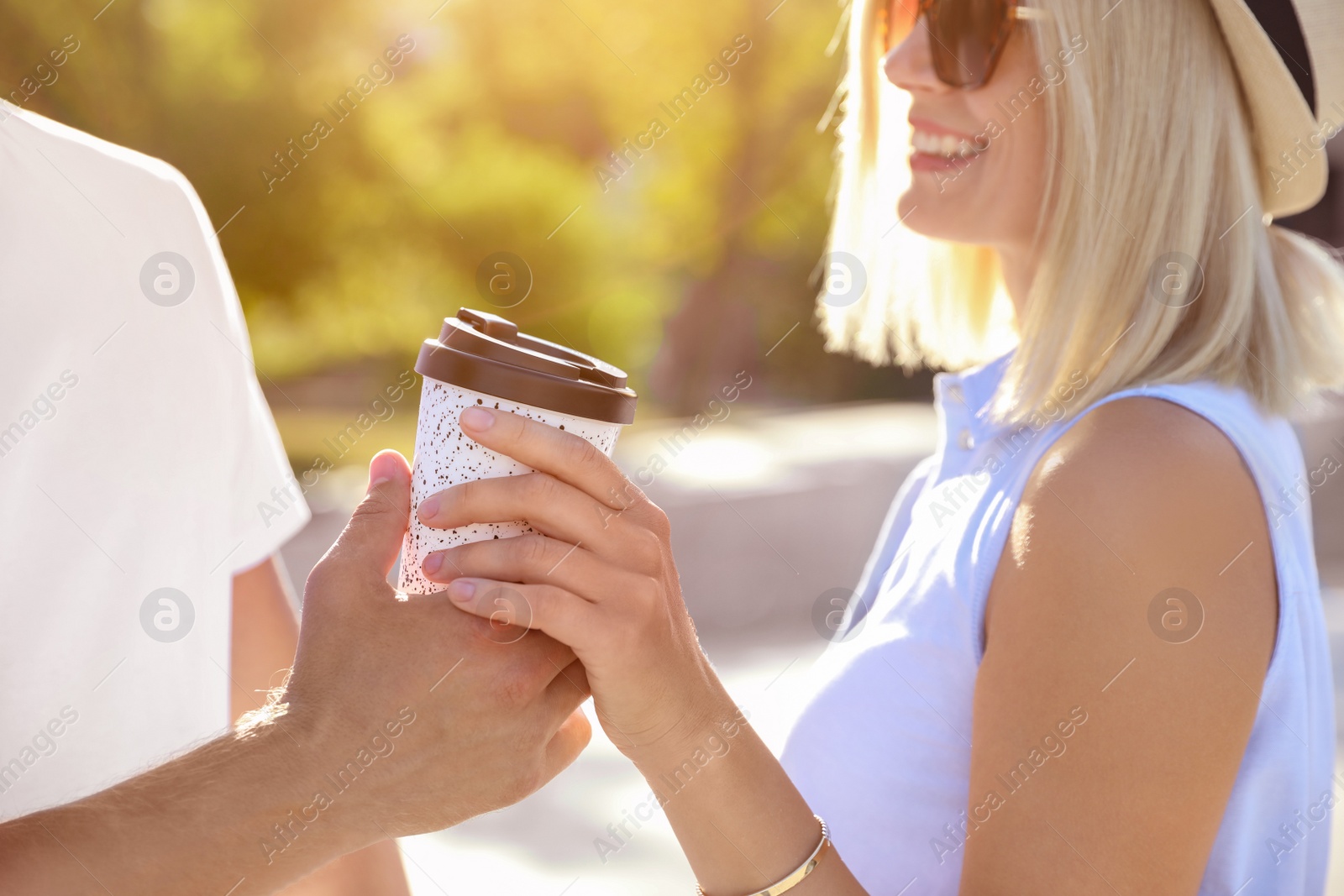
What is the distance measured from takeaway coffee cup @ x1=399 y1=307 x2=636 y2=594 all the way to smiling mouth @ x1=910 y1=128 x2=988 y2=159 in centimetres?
110

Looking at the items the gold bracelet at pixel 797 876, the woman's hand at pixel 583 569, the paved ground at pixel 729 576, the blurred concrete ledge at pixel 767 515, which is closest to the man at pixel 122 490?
the woman's hand at pixel 583 569

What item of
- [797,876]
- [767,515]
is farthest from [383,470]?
[767,515]

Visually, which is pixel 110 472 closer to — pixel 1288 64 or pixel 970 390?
pixel 970 390

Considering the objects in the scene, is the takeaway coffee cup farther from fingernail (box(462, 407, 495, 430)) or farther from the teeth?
the teeth

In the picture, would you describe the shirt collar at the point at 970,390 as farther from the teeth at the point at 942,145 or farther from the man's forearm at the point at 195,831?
the man's forearm at the point at 195,831

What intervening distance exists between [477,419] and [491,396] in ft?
0.11

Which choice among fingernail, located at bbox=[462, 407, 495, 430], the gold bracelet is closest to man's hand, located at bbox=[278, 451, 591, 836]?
fingernail, located at bbox=[462, 407, 495, 430]

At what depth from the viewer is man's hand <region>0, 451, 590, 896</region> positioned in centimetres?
108

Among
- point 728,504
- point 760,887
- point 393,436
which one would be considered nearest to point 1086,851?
point 760,887

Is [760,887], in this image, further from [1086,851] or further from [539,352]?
[539,352]

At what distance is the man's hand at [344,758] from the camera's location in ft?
3.56

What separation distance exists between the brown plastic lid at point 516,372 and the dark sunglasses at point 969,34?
1.11 meters

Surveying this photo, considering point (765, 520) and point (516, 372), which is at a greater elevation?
point (516, 372)

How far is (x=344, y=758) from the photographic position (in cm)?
115
